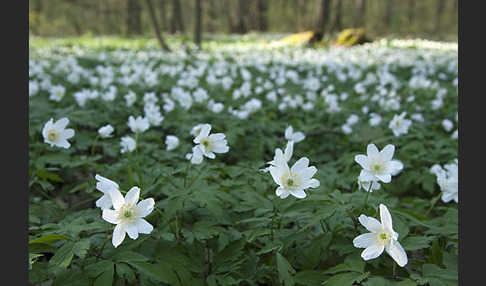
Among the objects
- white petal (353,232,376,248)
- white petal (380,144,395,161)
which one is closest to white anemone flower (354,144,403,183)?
white petal (380,144,395,161)

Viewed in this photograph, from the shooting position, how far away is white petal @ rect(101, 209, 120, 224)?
4.69ft

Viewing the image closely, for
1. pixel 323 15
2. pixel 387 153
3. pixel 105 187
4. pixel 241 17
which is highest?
pixel 241 17

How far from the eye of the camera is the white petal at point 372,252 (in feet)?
4.74

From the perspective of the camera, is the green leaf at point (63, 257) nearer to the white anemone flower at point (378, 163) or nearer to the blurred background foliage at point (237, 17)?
the white anemone flower at point (378, 163)

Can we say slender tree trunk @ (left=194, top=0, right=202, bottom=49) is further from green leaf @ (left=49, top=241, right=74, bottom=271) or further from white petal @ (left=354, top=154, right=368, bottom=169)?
green leaf @ (left=49, top=241, right=74, bottom=271)

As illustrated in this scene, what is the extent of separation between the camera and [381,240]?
4.83 ft

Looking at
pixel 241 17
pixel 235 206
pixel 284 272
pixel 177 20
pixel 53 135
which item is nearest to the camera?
pixel 284 272

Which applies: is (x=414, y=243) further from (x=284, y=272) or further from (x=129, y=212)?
(x=129, y=212)

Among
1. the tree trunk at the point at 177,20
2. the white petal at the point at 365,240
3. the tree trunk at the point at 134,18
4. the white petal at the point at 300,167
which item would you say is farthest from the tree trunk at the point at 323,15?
the white petal at the point at 365,240

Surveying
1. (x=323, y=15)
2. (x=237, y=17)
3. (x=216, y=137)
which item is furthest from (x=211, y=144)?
(x=237, y=17)

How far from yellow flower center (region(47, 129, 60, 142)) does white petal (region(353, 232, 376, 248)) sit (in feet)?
5.70

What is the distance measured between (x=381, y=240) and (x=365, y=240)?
6cm

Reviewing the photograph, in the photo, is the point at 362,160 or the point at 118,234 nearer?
the point at 118,234

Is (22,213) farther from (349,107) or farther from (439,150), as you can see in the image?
(349,107)
